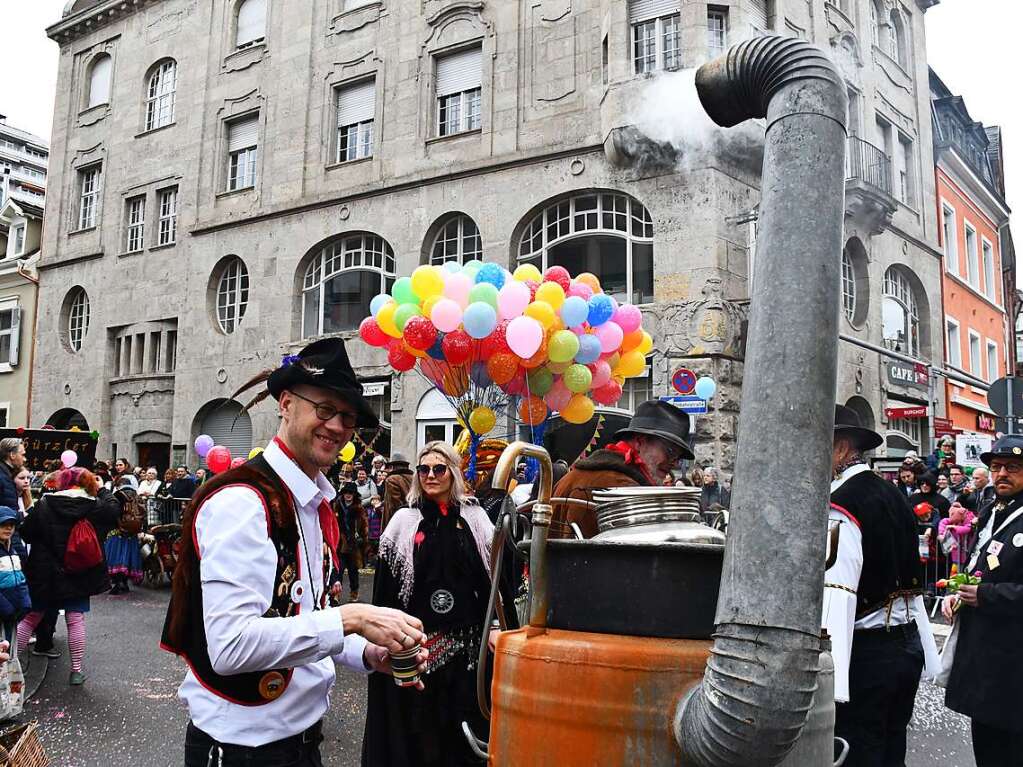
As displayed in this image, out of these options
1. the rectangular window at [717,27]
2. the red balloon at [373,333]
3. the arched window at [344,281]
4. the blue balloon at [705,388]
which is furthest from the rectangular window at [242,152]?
the red balloon at [373,333]

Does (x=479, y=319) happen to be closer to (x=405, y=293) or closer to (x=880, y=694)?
(x=405, y=293)

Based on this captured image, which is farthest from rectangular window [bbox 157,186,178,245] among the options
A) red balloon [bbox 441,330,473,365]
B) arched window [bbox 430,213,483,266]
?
red balloon [bbox 441,330,473,365]

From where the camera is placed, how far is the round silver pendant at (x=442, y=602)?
4.44 meters

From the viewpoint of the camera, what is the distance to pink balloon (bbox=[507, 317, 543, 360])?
777 centimetres

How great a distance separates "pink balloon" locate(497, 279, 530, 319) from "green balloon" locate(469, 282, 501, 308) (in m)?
0.05

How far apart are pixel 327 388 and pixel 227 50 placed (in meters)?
24.3

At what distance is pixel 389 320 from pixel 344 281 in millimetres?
12684

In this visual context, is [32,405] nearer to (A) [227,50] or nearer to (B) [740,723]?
(A) [227,50]

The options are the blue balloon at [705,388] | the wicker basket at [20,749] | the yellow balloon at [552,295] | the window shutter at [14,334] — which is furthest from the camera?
the window shutter at [14,334]

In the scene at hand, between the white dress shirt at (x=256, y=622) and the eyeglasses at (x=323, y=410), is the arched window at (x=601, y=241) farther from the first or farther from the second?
the white dress shirt at (x=256, y=622)

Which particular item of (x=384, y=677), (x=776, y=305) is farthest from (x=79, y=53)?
(x=776, y=305)

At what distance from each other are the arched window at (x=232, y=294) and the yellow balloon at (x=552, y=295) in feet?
52.3

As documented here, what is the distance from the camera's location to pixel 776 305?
5.97ft

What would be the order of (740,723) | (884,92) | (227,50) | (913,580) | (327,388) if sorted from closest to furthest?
(740,723) → (327,388) → (913,580) → (884,92) → (227,50)
